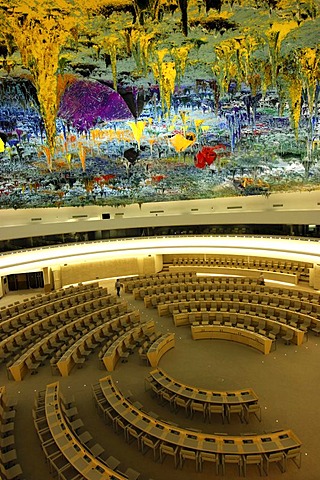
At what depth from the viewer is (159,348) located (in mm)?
12367

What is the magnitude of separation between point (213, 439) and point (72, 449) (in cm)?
306

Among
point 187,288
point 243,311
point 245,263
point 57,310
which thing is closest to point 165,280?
point 187,288

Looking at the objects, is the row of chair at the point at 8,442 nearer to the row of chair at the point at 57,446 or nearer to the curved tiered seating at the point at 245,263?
the row of chair at the point at 57,446

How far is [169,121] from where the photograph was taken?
20969 mm

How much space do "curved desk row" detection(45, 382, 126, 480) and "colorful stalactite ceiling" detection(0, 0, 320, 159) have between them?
13896 mm

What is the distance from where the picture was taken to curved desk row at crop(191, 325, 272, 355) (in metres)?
12.4

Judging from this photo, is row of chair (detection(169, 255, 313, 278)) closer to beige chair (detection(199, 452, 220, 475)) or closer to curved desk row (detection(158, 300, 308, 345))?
curved desk row (detection(158, 300, 308, 345))

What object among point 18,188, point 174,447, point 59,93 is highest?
point 59,93

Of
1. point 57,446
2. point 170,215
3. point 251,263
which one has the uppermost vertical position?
point 170,215

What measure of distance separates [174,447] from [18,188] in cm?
1764

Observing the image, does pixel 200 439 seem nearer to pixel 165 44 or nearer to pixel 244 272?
pixel 244 272

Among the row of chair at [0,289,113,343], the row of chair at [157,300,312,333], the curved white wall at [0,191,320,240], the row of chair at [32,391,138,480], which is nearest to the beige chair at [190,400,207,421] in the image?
the row of chair at [32,391,138,480]

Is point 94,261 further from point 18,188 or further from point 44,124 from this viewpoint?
point 44,124

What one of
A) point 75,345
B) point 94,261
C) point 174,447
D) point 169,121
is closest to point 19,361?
point 75,345
